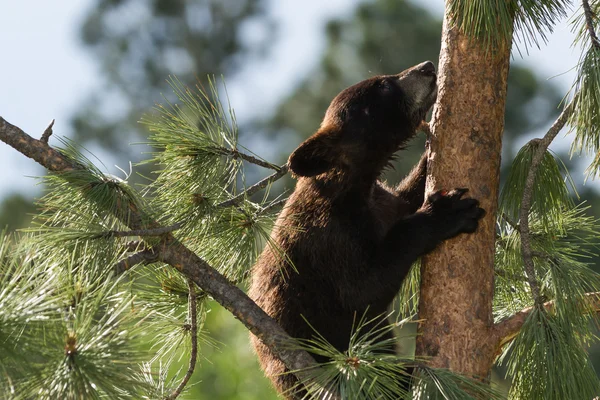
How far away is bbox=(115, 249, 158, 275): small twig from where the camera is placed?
2629mm

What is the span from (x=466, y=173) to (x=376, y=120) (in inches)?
27.9

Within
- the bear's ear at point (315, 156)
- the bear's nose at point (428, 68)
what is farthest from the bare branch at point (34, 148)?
the bear's nose at point (428, 68)

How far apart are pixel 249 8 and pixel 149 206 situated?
1992cm

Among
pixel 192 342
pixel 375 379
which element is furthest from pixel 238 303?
pixel 375 379

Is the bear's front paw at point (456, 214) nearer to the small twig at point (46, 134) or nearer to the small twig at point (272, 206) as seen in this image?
the small twig at point (272, 206)

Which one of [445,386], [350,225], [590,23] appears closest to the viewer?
[445,386]

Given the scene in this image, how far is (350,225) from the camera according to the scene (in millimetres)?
3379

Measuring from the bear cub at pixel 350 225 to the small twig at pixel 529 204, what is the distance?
0.21 m

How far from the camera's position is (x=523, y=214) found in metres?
2.85

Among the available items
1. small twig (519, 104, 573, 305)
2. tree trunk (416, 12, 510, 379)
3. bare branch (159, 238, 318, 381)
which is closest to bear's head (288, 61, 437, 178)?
tree trunk (416, 12, 510, 379)

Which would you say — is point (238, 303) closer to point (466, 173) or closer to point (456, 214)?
point (456, 214)

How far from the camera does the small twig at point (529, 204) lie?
277 cm

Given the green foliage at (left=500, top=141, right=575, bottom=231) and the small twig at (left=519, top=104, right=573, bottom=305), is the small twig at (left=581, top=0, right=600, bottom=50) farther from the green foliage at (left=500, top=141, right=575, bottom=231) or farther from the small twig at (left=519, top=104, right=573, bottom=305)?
the green foliage at (left=500, top=141, right=575, bottom=231)

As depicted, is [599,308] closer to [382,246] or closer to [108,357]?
[382,246]
